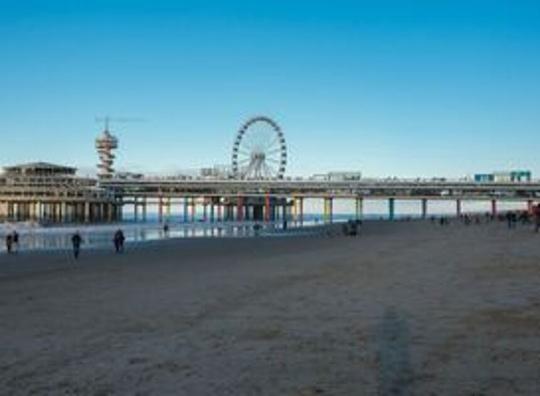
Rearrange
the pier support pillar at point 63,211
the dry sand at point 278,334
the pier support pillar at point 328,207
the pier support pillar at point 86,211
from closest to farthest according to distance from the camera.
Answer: the dry sand at point 278,334
the pier support pillar at point 86,211
the pier support pillar at point 63,211
the pier support pillar at point 328,207

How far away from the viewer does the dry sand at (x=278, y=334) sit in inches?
276

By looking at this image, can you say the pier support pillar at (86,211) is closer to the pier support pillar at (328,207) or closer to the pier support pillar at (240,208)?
the pier support pillar at (240,208)

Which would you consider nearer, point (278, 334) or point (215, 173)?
point (278, 334)

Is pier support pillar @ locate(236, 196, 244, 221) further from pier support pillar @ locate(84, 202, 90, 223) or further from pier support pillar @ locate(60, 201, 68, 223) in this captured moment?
pier support pillar @ locate(60, 201, 68, 223)

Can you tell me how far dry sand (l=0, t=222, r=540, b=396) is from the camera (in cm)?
701

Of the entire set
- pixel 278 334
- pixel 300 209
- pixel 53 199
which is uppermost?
pixel 53 199

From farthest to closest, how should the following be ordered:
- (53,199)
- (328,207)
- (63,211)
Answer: (328,207), (63,211), (53,199)

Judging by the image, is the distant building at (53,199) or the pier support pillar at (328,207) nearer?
the distant building at (53,199)

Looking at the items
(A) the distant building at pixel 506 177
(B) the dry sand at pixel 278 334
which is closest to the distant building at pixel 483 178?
(A) the distant building at pixel 506 177

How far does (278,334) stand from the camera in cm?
973

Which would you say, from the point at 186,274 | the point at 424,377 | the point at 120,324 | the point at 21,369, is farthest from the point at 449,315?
the point at 186,274

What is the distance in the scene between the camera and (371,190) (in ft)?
431

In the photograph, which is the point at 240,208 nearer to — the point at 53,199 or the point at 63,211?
the point at 63,211

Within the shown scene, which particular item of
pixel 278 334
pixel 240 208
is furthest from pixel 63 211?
pixel 278 334
